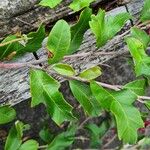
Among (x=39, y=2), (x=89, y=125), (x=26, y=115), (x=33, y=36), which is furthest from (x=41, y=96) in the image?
(x=89, y=125)

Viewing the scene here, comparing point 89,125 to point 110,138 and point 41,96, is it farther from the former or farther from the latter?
point 41,96

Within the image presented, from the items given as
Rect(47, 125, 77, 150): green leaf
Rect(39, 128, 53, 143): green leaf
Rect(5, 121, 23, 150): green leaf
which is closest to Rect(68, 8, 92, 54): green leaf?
Rect(5, 121, 23, 150): green leaf

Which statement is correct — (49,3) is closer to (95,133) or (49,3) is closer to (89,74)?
(89,74)

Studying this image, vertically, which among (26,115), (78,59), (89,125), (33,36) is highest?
(33,36)

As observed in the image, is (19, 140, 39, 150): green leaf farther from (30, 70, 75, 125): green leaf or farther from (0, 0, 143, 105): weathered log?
(30, 70, 75, 125): green leaf

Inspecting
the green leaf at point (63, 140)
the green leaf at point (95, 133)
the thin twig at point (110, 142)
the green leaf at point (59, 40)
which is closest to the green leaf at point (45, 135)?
the green leaf at point (63, 140)

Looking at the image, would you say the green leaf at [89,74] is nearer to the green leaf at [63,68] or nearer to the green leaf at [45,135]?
the green leaf at [63,68]

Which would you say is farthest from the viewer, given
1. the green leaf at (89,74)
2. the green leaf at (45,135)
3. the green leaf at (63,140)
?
the green leaf at (45,135)
